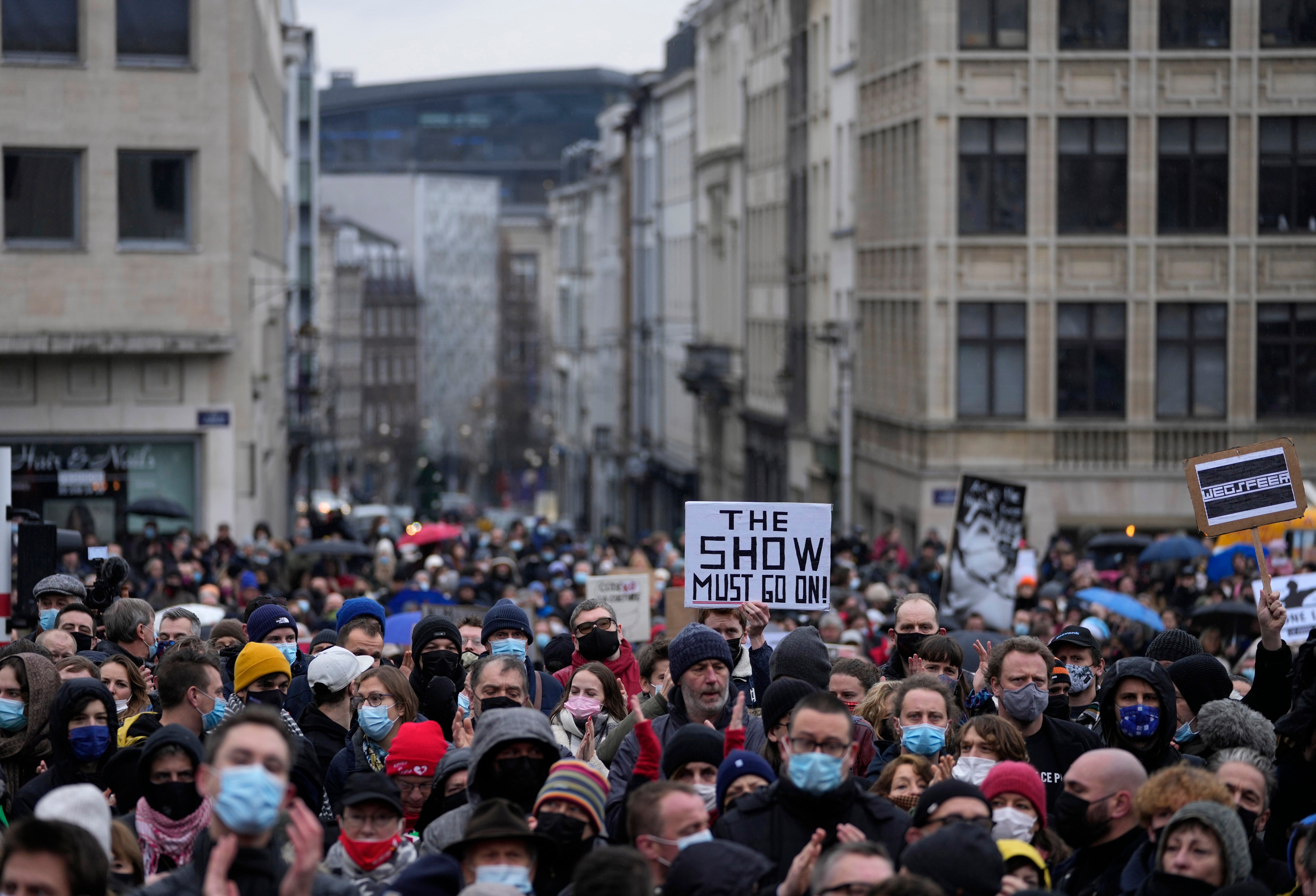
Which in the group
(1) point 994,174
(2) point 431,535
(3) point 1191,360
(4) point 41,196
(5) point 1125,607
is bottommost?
(2) point 431,535

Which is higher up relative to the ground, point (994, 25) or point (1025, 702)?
point (994, 25)

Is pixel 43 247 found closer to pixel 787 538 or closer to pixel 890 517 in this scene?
pixel 890 517

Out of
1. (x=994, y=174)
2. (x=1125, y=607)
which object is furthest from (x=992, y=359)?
(x=1125, y=607)

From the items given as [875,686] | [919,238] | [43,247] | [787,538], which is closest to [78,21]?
[43,247]

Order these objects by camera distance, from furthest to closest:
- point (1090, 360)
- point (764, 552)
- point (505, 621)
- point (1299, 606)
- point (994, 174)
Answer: point (994, 174) → point (1090, 360) → point (1299, 606) → point (764, 552) → point (505, 621)

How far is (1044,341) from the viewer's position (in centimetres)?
3794

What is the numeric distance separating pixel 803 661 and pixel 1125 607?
10961 mm

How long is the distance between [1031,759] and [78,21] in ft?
92.3

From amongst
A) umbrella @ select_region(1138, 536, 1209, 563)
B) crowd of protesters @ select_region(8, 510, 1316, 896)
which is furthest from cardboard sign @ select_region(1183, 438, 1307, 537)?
umbrella @ select_region(1138, 536, 1209, 563)

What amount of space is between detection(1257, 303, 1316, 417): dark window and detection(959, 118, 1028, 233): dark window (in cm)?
464

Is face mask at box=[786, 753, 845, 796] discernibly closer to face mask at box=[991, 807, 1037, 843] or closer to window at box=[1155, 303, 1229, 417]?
face mask at box=[991, 807, 1037, 843]

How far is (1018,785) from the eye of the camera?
300 inches

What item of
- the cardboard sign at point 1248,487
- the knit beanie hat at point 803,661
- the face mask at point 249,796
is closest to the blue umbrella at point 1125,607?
the cardboard sign at point 1248,487

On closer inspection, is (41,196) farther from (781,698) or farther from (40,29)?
(781,698)
